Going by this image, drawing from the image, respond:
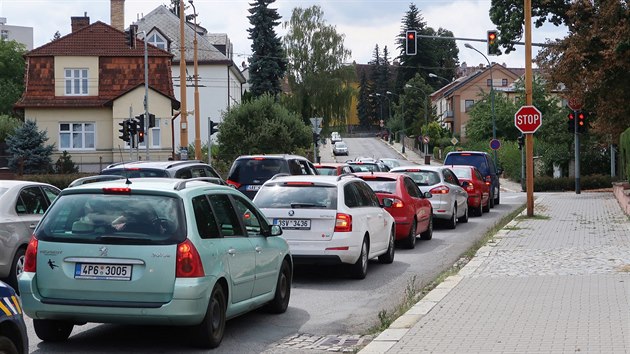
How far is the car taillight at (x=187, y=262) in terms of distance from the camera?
8180mm

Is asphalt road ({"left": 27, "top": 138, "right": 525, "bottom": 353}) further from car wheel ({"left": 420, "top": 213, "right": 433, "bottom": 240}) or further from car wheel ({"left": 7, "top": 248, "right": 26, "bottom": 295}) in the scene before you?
car wheel ({"left": 420, "top": 213, "right": 433, "bottom": 240})

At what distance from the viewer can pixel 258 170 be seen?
21.9 m

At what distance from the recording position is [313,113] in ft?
282

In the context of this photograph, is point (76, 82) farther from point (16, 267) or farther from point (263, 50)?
point (16, 267)

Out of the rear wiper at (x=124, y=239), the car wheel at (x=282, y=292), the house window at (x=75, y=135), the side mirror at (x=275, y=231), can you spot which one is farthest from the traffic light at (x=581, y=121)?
the rear wiper at (x=124, y=239)

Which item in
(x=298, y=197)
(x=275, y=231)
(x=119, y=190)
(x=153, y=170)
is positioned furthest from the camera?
(x=153, y=170)

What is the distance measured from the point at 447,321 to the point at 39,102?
5319 centimetres

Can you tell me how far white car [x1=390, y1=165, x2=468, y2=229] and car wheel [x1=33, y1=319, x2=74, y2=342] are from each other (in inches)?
587

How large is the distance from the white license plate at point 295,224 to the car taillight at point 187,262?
4936mm

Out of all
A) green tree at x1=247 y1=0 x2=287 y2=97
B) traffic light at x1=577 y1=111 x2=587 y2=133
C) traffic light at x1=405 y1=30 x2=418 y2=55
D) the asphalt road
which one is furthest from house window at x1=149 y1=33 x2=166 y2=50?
the asphalt road

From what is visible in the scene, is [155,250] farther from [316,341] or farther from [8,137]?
[8,137]

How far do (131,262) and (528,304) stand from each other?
4580 mm

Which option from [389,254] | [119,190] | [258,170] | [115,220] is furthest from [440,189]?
[115,220]

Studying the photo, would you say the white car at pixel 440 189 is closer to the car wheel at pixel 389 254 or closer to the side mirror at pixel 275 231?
the car wheel at pixel 389 254
